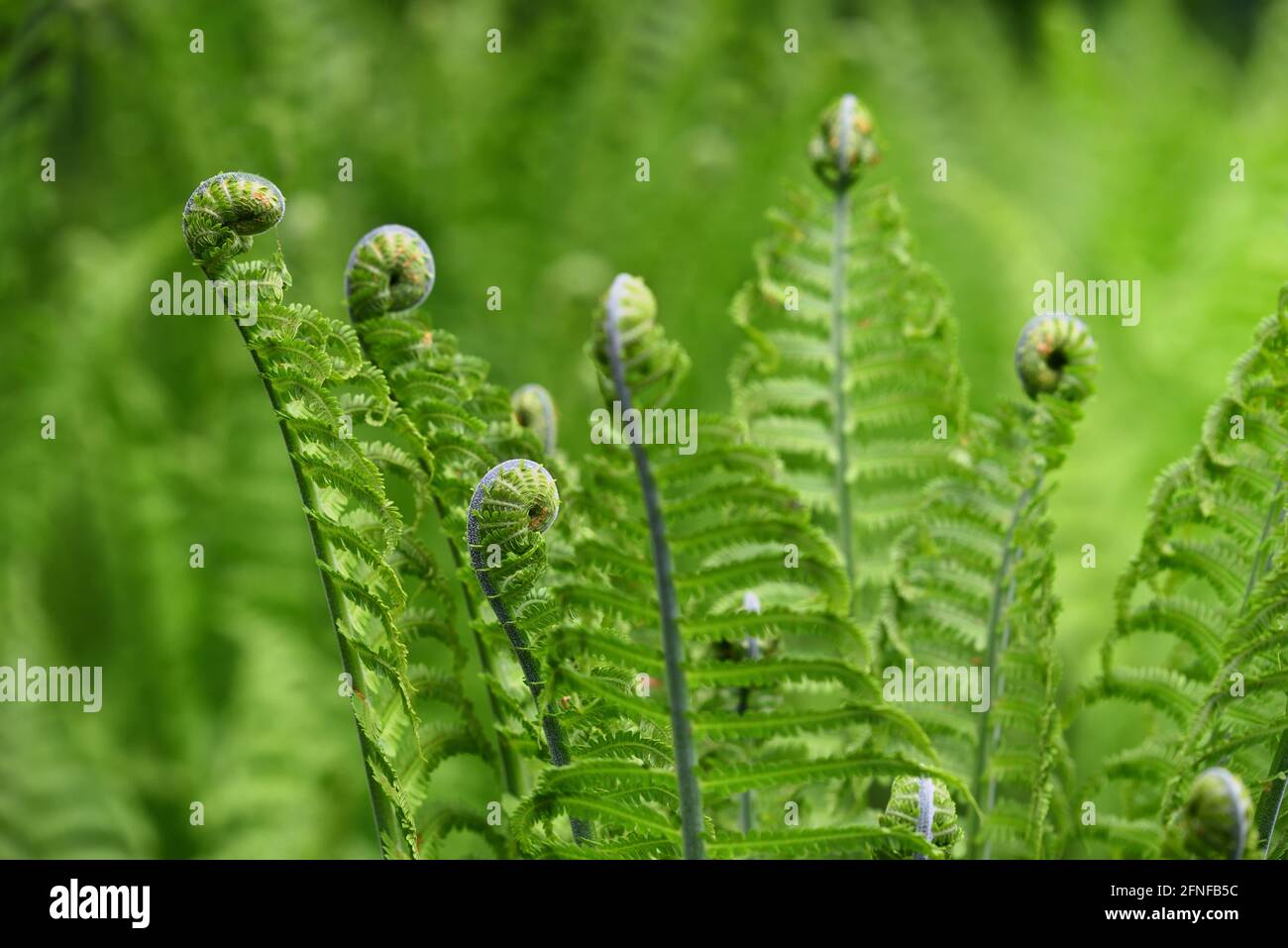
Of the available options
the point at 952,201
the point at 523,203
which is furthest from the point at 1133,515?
the point at 523,203

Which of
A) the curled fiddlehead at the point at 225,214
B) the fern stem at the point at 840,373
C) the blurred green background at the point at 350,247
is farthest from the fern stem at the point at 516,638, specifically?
the blurred green background at the point at 350,247

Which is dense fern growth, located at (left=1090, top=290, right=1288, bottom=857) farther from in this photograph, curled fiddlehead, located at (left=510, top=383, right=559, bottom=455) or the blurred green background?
the blurred green background

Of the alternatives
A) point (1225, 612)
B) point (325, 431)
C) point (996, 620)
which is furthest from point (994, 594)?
point (325, 431)

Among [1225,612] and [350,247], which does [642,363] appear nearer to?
[1225,612]

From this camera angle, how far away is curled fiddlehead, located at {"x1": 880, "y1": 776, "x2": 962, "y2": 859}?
27.0 inches

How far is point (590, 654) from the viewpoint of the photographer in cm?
66

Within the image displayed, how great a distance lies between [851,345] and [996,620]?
25cm

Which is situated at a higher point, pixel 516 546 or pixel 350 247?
pixel 350 247

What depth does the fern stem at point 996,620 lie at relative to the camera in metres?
0.92

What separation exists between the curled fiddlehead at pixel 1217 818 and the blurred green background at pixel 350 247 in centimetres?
75

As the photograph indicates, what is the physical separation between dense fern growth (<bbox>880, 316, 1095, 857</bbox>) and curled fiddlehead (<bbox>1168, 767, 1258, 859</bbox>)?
0.86ft

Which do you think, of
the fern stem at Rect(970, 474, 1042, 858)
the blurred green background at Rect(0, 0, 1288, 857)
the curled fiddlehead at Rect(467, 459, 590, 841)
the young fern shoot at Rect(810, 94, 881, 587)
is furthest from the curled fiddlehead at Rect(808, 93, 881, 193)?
the curled fiddlehead at Rect(467, 459, 590, 841)

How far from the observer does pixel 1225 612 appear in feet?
2.78

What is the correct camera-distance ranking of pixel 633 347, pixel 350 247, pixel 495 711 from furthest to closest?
1. pixel 350 247
2. pixel 495 711
3. pixel 633 347
